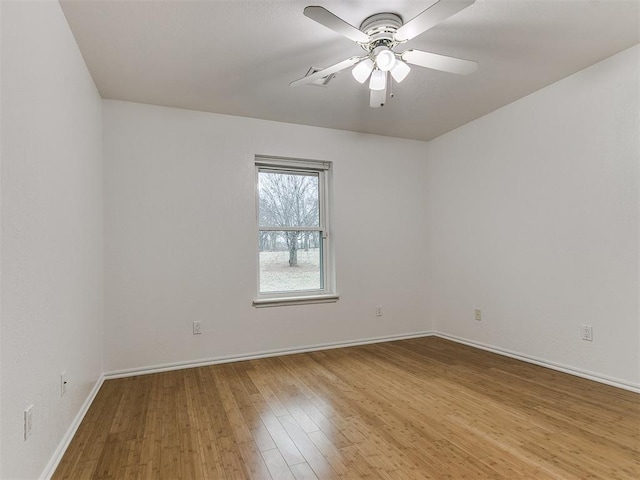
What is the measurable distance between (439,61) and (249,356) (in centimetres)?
301

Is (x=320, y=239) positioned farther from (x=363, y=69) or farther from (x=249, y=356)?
(x=363, y=69)

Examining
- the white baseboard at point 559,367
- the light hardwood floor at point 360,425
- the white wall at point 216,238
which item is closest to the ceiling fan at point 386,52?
the white wall at point 216,238

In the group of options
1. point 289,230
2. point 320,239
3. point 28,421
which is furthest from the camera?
point 320,239

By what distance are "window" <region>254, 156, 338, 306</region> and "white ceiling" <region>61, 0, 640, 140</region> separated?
28.1 inches

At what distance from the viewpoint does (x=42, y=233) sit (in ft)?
5.65

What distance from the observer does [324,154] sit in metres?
4.07

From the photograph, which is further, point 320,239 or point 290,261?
point 320,239

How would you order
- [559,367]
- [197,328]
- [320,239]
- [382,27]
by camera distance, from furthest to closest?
[320,239], [197,328], [559,367], [382,27]

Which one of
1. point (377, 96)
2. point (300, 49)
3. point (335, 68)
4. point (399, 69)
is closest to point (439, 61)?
point (399, 69)

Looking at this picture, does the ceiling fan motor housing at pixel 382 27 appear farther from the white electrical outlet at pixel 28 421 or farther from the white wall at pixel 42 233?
the white electrical outlet at pixel 28 421

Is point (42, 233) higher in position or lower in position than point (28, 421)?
higher

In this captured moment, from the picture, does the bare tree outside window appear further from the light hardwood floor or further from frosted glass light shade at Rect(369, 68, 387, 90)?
frosted glass light shade at Rect(369, 68, 387, 90)

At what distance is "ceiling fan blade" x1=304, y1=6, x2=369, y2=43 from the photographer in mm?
1667

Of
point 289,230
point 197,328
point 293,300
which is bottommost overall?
point 197,328
